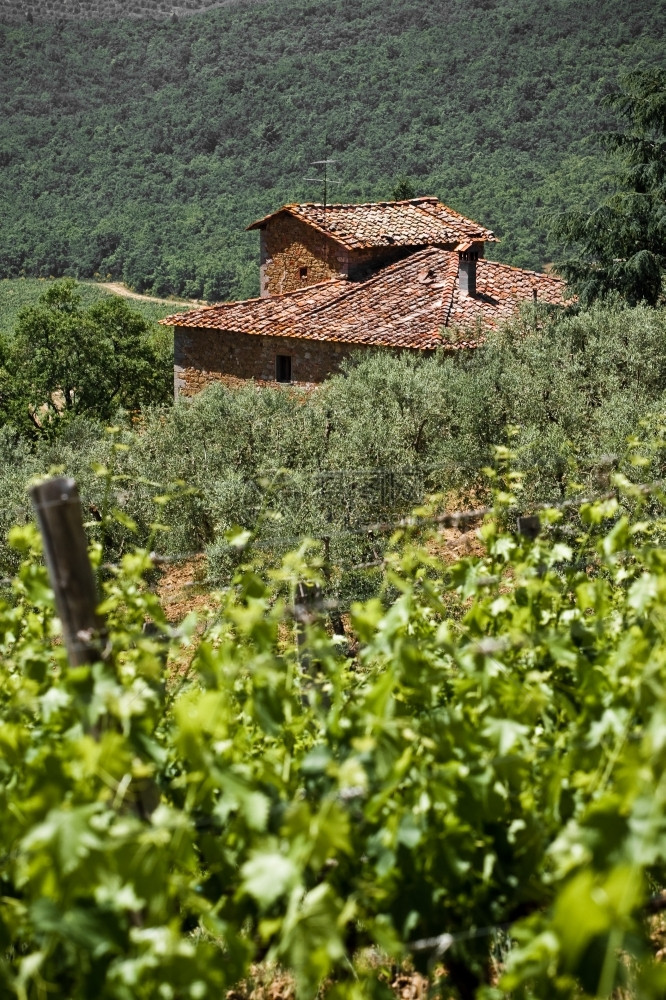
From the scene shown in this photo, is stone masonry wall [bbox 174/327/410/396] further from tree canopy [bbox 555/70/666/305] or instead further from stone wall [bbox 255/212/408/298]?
tree canopy [bbox 555/70/666/305]

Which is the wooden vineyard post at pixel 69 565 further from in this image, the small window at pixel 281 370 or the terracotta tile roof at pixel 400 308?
the small window at pixel 281 370

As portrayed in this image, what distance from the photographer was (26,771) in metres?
2.47

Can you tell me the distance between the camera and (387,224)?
82.4ft

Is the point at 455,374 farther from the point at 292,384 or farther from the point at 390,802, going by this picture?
the point at 390,802

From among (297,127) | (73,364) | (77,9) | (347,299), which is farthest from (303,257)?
(77,9)

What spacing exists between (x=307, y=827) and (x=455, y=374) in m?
12.7

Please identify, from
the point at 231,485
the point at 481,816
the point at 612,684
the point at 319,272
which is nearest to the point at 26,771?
the point at 481,816

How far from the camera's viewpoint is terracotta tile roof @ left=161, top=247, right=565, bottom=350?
60.1ft

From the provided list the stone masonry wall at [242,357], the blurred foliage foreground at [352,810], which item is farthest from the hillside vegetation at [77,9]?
the blurred foliage foreground at [352,810]

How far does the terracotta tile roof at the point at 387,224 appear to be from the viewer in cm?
2344

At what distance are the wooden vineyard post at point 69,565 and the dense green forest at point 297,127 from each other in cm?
3757

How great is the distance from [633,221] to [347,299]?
5.80 metres

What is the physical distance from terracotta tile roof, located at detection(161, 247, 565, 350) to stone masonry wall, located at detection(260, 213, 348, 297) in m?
0.91

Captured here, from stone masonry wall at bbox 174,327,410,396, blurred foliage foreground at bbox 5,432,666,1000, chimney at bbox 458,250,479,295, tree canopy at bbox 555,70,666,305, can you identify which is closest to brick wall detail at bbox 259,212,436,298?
stone masonry wall at bbox 174,327,410,396
